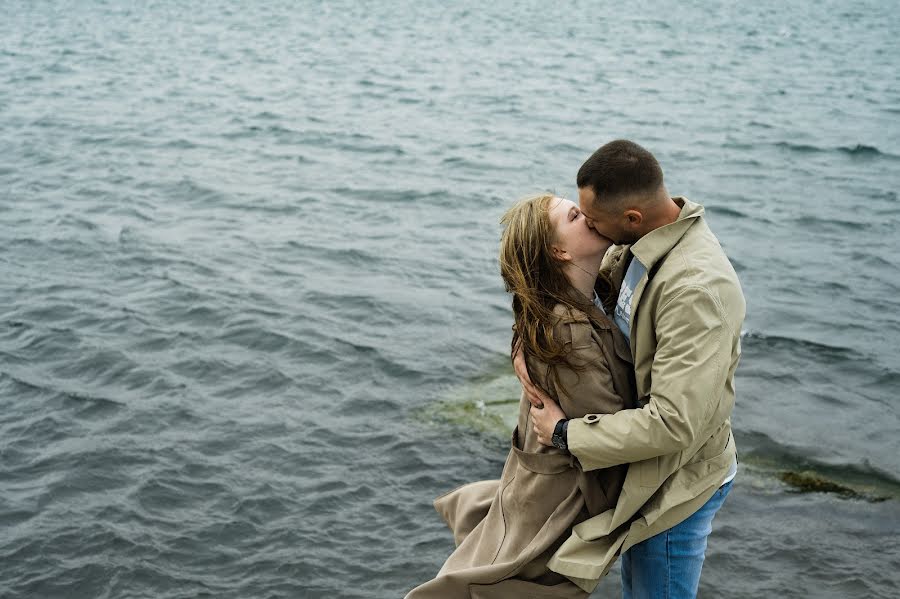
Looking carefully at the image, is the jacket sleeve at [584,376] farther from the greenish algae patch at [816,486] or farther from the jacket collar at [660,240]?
the greenish algae patch at [816,486]

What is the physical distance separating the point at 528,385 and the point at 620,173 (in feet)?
2.88

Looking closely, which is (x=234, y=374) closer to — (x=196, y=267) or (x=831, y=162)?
(x=196, y=267)

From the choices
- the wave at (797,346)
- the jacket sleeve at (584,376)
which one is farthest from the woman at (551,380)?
the wave at (797,346)

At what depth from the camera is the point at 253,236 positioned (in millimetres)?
12945

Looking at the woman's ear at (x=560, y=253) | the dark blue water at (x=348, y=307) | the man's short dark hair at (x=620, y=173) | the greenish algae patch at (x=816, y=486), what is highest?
the man's short dark hair at (x=620, y=173)

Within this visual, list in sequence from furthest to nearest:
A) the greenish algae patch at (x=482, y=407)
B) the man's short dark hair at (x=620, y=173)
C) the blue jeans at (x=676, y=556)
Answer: the greenish algae patch at (x=482, y=407) < the blue jeans at (x=676, y=556) < the man's short dark hair at (x=620, y=173)

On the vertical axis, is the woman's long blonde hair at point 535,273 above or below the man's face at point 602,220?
below

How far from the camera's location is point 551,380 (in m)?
3.75

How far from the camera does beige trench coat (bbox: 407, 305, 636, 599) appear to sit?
370 centimetres

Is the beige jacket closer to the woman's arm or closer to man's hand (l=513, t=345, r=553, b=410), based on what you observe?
the woman's arm

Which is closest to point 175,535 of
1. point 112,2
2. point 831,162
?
point 831,162

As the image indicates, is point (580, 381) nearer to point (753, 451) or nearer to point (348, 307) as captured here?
point (753, 451)

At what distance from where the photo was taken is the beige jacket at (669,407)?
3.39 metres

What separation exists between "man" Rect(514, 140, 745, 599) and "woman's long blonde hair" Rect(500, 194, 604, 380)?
169mm
